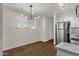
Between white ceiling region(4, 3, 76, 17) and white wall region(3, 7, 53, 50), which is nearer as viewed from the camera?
white ceiling region(4, 3, 76, 17)

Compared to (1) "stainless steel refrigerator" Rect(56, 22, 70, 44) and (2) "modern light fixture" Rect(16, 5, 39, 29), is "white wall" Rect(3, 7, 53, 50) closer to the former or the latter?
(2) "modern light fixture" Rect(16, 5, 39, 29)

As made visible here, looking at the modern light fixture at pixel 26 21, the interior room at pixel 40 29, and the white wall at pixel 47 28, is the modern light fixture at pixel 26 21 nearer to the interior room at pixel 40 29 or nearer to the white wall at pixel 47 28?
the interior room at pixel 40 29

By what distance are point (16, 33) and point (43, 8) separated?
536 mm

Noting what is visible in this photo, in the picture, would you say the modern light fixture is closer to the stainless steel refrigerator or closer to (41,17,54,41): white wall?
(41,17,54,41): white wall

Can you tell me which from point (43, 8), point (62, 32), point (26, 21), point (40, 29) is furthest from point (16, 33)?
point (62, 32)

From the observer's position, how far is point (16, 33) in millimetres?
1233

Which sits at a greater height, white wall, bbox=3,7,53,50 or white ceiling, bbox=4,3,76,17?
white ceiling, bbox=4,3,76,17

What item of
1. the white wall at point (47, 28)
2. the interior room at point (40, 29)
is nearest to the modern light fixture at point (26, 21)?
the interior room at point (40, 29)

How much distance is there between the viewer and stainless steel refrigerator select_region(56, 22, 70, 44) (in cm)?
113

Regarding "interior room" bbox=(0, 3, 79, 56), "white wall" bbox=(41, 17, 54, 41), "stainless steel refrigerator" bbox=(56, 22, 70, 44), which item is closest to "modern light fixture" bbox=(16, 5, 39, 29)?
"interior room" bbox=(0, 3, 79, 56)

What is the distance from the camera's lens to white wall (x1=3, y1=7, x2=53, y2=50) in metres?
1.15

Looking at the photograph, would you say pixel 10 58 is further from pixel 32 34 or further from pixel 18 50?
pixel 32 34

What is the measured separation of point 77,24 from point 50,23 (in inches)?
13.9

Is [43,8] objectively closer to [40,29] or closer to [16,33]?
[40,29]
